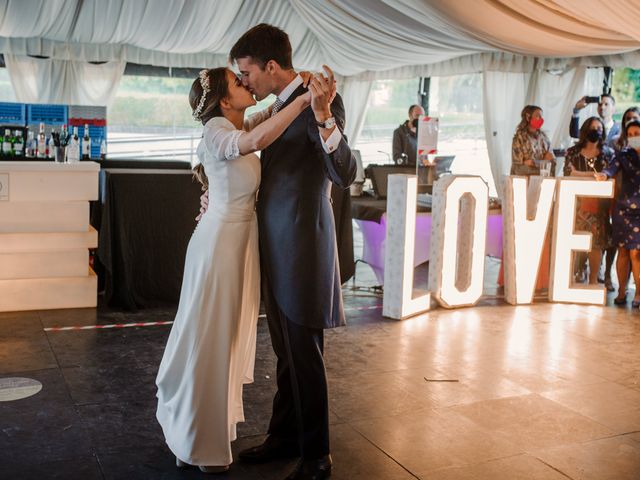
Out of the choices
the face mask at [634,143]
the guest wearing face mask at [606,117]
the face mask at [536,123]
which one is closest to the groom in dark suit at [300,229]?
the face mask at [634,143]

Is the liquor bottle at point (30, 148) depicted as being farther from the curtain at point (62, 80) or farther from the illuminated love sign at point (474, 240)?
the curtain at point (62, 80)

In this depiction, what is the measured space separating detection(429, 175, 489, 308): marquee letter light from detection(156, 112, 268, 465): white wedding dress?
305cm

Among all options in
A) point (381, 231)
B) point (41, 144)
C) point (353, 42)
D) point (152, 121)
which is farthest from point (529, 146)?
point (152, 121)

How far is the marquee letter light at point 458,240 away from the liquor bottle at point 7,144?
11.3 feet

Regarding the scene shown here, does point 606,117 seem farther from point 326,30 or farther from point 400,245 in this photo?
point 326,30

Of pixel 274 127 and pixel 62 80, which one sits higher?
pixel 62 80

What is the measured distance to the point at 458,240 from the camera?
6184 mm

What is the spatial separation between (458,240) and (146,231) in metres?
2.38

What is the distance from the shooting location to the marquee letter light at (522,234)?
6.17 metres

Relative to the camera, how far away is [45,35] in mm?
10586

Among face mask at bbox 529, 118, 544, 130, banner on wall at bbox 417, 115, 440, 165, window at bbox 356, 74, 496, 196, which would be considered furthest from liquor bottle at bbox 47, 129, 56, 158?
window at bbox 356, 74, 496, 196

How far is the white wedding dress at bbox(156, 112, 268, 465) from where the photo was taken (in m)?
2.88

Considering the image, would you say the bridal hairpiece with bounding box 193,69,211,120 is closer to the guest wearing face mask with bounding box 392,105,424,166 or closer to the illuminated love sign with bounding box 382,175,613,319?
the illuminated love sign with bounding box 382,175,613,319

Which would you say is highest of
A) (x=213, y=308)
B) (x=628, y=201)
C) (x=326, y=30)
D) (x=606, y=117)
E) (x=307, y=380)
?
(x=326, y=30)
